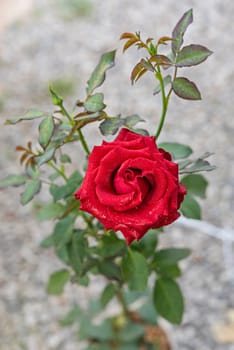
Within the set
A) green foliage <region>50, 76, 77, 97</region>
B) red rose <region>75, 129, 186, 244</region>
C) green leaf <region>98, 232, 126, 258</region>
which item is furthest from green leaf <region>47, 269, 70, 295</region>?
green foliage <region>50, 76, 77, 97</region>

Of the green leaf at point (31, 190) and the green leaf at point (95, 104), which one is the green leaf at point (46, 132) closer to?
the green leaf at point (95, 104)

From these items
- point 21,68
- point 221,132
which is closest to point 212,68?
point 221,132

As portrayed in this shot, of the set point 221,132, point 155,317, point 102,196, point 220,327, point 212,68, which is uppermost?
point 102,196

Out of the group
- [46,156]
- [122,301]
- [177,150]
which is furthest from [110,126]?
[122,301]

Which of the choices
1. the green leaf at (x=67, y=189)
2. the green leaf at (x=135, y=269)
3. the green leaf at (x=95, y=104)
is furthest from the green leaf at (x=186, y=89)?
the green leaf at (x=135, y=269)

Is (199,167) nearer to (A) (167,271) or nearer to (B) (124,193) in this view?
(B) (124,193)

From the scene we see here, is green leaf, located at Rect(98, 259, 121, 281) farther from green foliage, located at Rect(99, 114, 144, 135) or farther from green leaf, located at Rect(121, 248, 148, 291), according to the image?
green foliage, located at Rect(99, 114, 144, 135)

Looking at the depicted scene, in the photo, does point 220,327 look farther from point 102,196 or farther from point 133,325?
point 102,196
